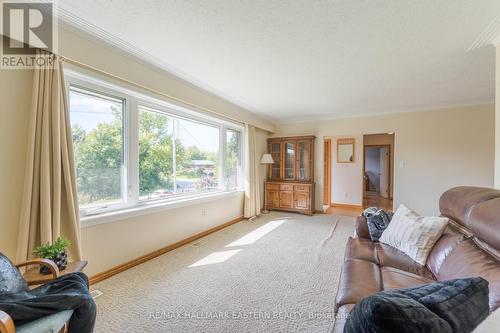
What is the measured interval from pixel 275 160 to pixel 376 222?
3538mm

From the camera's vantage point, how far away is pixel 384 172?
25.9 ft

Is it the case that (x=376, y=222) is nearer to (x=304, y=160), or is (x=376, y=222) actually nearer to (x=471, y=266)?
(x=471, y=266)

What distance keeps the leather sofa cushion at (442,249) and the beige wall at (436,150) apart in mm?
3314

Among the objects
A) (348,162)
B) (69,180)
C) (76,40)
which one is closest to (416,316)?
(69,180)

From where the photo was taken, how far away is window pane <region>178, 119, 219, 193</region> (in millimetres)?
3381

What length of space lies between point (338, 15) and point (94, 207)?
A: 292 centimetres

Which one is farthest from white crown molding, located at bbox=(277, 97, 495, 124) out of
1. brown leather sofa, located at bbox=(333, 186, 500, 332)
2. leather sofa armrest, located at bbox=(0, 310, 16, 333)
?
leather sofa armrest, located at bbox=(0, 310, 16, 333)

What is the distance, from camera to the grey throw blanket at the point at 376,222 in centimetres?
212

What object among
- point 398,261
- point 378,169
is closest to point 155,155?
point 398,261

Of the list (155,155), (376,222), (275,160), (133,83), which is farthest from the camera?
(275,160)

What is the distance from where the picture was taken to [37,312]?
928 mm

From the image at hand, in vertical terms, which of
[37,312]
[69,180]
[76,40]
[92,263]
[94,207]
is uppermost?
[76,40]

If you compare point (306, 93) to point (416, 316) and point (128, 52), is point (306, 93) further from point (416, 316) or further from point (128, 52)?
point (416, 316)

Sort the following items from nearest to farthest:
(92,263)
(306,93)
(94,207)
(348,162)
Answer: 1. (92,263)
2. (94,207)
3. (306,93)
4. (348,162)
